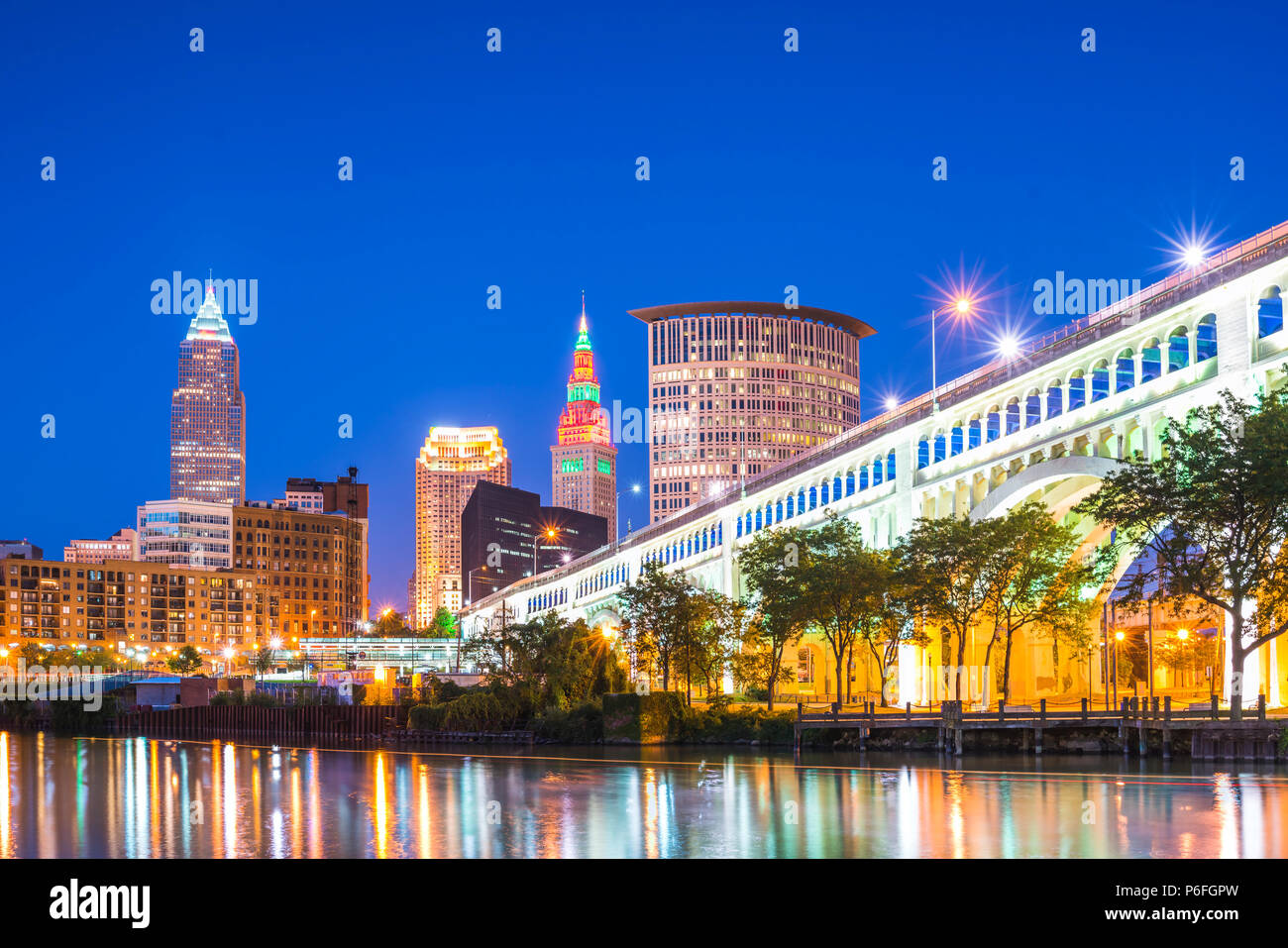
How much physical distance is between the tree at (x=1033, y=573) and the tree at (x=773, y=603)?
11.9 metres

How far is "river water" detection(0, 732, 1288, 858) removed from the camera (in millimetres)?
32656

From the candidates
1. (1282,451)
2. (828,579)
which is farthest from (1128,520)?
(828,579)

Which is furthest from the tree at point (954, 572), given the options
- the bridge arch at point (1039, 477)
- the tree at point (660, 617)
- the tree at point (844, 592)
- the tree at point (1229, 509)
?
the tree at point (660, 617)

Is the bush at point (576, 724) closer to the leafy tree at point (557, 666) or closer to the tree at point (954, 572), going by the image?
the leafy tree at point (557, 666)

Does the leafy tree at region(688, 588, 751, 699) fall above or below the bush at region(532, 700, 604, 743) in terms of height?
above

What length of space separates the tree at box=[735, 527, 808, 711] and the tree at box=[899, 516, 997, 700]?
7642mm

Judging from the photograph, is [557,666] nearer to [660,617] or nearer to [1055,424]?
[660,617]

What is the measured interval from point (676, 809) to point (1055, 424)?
41459 mm

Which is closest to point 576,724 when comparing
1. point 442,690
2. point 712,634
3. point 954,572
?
point 712,634

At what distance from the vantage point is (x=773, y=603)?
83.2m

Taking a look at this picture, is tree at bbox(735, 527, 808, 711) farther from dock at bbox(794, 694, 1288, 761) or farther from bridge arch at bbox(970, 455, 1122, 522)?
bridge arch at bbox(970, 455, 1122, 522)

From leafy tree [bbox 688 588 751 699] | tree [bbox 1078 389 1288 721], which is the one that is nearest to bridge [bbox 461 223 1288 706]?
tree [bbox 1078 389 1288 721]
